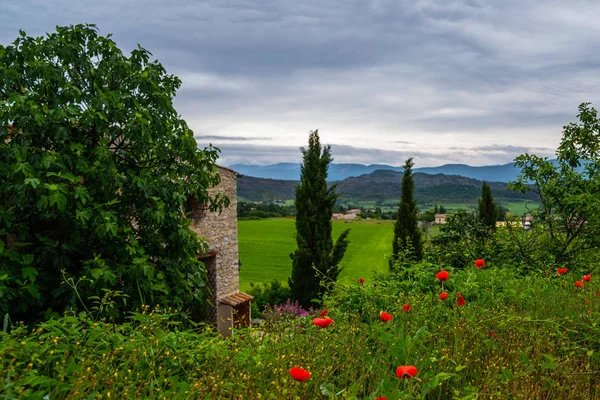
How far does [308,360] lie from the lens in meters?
2.56

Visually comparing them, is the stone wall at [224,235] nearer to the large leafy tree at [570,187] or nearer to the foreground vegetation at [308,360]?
the large leafy tree at [570,187]

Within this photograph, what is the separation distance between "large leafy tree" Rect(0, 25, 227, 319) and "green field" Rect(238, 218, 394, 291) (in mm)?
16479

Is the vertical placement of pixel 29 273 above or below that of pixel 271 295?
above

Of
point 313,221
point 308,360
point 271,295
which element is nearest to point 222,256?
point 313,221

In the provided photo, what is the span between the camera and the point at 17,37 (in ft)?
17.7

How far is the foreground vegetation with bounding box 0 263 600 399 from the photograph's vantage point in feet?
6.84

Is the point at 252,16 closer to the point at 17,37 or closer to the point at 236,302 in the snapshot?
the point at 17,37

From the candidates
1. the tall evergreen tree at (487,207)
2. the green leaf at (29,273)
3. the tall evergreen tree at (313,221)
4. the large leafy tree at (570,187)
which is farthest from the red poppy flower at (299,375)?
the tall evergreen tree at (487,207)

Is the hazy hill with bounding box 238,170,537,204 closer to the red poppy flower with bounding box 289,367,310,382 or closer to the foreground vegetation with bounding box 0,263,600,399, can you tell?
the foreground vegetation with bounding box 0,263,600,399

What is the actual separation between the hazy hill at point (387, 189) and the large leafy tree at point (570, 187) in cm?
3960

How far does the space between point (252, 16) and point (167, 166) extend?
343 cm

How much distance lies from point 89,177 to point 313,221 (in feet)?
38.1

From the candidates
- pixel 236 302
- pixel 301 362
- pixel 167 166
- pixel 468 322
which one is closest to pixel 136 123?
pixel 167 166

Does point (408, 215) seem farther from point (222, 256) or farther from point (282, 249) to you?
point (282, 249)
